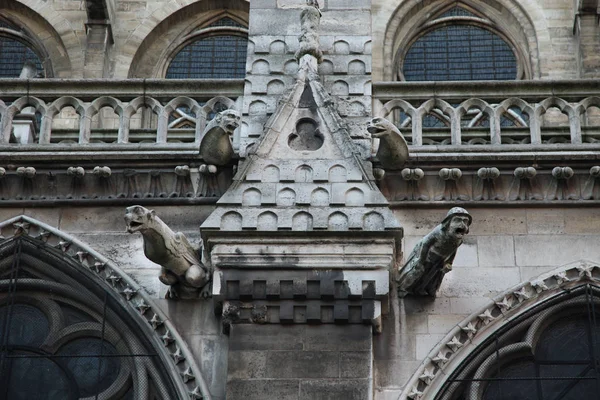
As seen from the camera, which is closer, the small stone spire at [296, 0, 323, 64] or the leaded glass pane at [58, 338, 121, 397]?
the leaded glass pane at [58, 338, 121, 397]

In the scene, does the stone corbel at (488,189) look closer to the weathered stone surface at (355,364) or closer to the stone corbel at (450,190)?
the stone corbel at (450,190)

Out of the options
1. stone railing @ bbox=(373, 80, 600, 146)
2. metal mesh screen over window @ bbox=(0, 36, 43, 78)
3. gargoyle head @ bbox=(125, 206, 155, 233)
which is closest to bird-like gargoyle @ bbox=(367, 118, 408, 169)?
stone railing @ bbox=(373, 80, 600, 146)

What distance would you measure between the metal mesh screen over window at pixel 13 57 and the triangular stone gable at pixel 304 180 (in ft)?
19.8

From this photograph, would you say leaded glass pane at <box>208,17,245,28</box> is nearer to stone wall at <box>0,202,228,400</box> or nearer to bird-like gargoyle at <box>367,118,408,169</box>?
stone wall at <box>0,202,228,400</box>

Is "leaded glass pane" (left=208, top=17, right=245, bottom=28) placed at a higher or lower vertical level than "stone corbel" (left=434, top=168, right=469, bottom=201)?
higher

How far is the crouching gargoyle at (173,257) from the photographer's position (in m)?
14.8

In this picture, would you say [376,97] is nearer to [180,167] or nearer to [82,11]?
[180,167]

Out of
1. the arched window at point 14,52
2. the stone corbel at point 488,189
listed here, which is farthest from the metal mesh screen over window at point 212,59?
the stone corbel at point 488,189

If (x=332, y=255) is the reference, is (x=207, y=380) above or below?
below

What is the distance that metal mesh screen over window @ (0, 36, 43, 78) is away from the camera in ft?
69.8

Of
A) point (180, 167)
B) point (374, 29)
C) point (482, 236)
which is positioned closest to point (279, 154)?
point (180, 167)

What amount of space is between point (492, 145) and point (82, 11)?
24.0 feet

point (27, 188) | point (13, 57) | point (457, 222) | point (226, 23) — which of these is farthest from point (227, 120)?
point (13, 57)

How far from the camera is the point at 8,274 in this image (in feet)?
52.6
